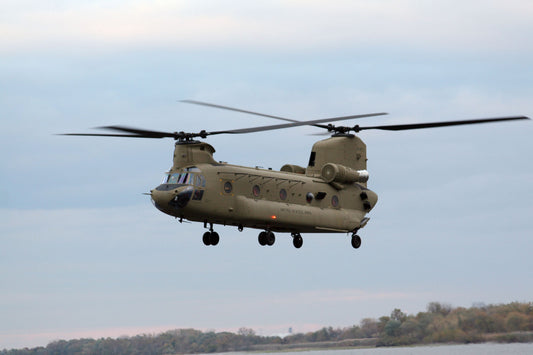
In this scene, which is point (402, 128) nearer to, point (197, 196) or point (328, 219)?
point (328, 219)

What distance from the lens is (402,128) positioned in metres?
53.0

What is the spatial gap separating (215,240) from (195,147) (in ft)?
17.4

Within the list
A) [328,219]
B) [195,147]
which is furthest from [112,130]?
[328,219]

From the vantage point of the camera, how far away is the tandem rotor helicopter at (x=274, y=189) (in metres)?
46.2

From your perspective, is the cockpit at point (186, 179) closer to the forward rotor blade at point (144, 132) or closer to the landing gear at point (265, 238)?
the forward rotor blade at point (144, 132)

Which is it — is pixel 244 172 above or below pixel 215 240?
above

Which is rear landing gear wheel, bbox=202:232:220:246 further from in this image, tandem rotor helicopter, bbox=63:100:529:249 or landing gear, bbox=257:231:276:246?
landing gear, bbox=257:231:276:246

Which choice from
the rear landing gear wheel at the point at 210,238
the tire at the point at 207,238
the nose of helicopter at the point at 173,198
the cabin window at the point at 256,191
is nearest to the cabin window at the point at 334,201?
the cabin window at the point at 256,191

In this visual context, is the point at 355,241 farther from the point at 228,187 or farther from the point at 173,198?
the point at 173,198

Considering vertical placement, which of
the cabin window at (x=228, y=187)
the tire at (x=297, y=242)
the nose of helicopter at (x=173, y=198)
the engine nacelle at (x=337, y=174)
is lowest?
the tire at (x=297, y=242)

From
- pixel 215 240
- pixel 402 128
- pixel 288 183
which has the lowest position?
pixel 215 240

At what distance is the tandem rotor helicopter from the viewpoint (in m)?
46.2

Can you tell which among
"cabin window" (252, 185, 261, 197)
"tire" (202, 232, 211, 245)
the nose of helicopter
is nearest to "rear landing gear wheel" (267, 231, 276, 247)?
"cabin window" (252, 185, 261, 197)

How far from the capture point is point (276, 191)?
49.6m
